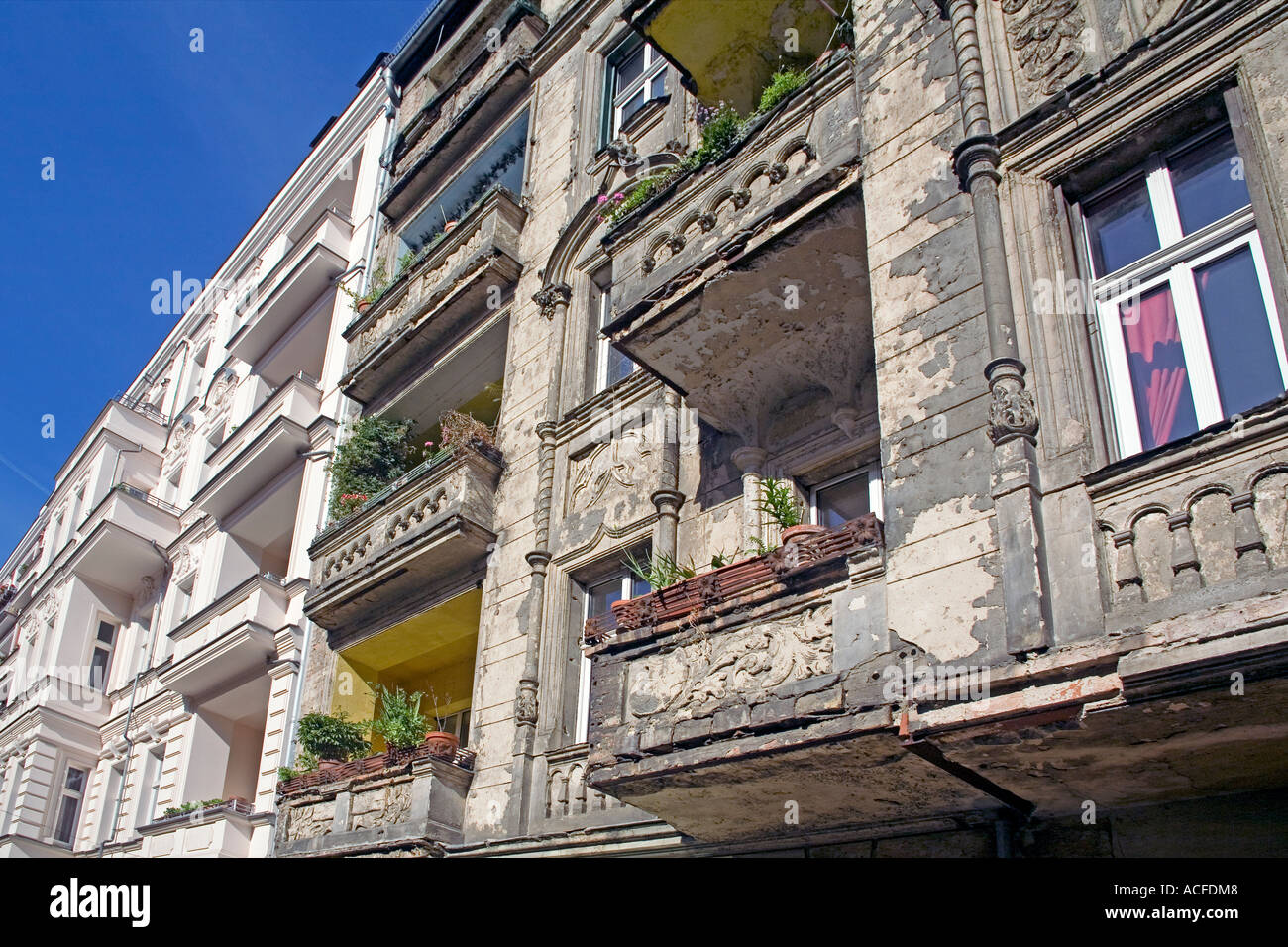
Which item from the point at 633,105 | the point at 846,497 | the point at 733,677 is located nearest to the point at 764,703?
the point at 733,677

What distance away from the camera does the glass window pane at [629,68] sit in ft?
49.6

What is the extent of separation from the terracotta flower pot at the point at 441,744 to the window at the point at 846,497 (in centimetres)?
438

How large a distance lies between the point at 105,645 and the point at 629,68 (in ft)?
57.8

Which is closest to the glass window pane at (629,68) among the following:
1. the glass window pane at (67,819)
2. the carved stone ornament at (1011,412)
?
the carved stone ornament at (1011,412)

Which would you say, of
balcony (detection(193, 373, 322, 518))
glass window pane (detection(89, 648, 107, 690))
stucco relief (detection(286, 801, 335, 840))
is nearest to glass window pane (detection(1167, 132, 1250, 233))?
stucco relief (detection(286, 801, 335, 840))

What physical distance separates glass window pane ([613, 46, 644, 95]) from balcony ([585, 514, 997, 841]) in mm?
9580

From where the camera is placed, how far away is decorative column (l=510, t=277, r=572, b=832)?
10.3m

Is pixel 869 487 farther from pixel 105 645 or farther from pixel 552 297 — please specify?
pixel 105 645

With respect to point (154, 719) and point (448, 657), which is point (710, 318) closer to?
point (448, 657)

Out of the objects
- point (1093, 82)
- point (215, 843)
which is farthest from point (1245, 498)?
point (215, 843)

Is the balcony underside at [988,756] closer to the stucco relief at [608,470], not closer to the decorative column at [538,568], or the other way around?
the decorative column at [538,568]

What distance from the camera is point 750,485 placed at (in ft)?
32.3
